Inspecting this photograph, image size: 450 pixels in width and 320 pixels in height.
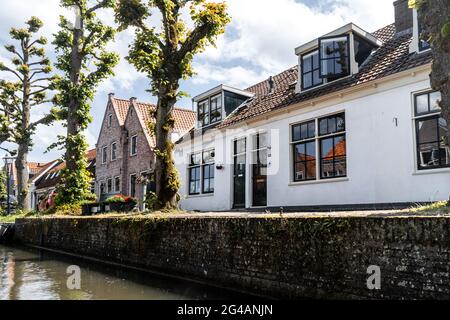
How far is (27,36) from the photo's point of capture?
2344 centimetres

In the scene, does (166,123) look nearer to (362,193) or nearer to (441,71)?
(362,193)

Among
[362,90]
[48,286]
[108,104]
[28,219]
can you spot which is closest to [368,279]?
[48,286]

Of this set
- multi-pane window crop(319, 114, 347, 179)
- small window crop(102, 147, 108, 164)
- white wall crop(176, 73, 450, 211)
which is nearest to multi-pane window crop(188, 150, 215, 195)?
white wall crop(176, 73, 450, 211)

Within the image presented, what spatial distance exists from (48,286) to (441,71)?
7.64 metres

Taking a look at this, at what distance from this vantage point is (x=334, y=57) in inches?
507

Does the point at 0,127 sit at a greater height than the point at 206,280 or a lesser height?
greater

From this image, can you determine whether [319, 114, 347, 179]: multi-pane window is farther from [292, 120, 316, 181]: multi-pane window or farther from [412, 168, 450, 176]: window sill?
[412, 168, 450, 176]: window sill

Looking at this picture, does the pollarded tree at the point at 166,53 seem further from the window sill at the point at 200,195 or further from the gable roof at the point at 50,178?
the gable roof at the point at 50,178

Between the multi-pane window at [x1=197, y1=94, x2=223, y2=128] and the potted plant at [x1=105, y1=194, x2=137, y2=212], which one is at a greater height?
the multi-pane window at [x1=197, y1=94, x2=223, y2=128]

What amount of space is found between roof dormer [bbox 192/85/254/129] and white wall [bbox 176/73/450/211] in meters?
4.15

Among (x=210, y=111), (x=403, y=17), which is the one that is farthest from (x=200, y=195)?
(x=403, y=17)

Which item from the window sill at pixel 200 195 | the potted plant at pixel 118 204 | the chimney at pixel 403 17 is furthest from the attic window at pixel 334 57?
the potted plant at pixel 118 204

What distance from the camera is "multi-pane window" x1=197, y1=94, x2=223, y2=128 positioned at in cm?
1797

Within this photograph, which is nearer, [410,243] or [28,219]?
[410,243]
